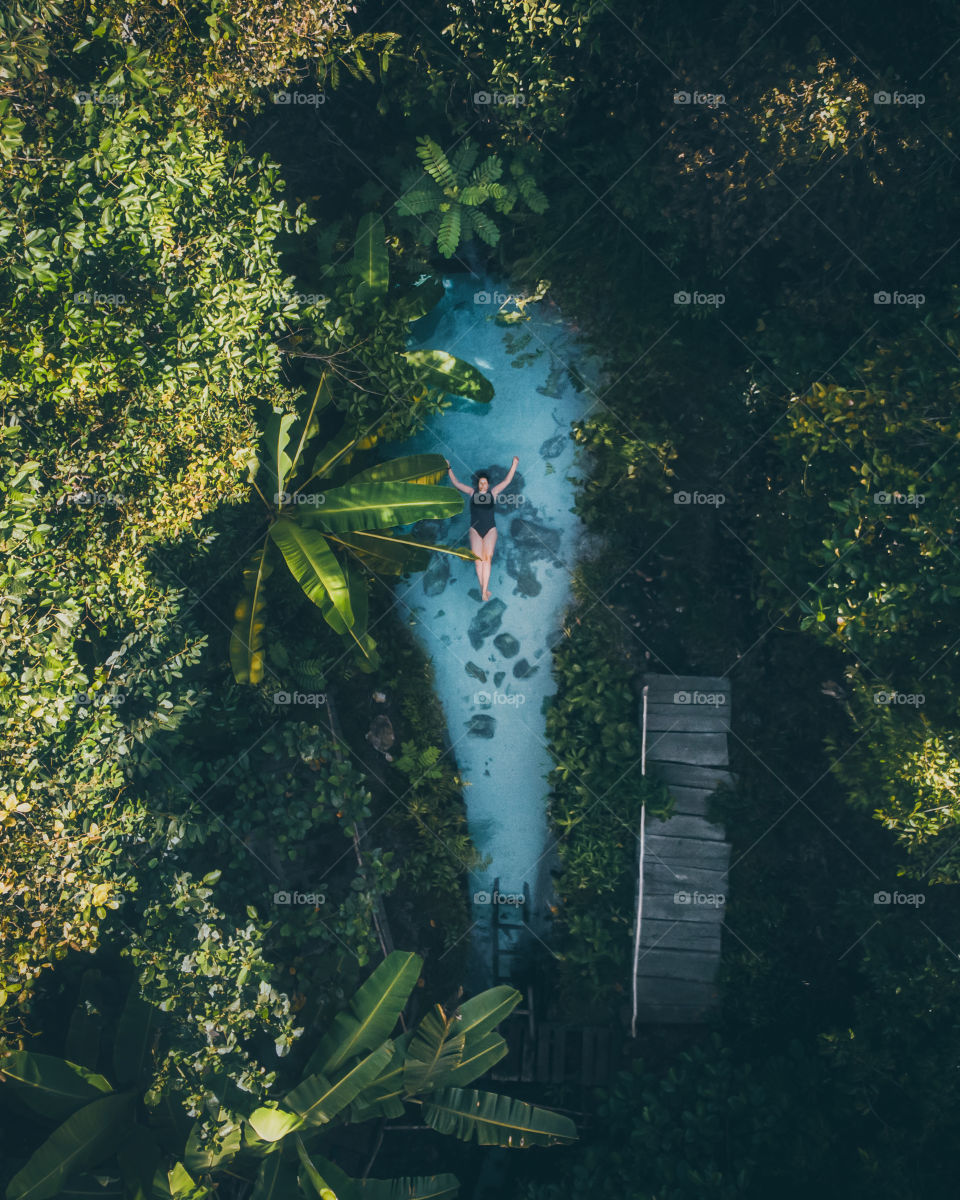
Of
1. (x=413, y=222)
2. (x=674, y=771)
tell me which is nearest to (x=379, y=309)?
(x=413, y=222)

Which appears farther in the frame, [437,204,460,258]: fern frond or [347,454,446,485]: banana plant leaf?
[437,204,460,258]: fern frond

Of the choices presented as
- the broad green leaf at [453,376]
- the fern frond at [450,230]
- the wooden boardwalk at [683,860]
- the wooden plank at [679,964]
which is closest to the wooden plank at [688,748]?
the wooden boardwalk at [683,860]

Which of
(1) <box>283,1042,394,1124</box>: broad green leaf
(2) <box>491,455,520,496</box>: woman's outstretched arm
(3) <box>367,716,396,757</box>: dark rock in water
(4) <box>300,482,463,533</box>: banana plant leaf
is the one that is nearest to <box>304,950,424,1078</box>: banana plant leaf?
(1) <box>283,1042,394,1124</box>: broad green leaf

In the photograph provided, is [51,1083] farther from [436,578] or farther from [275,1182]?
[436,578]

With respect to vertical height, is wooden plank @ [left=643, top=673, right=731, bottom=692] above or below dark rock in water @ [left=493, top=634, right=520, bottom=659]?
below

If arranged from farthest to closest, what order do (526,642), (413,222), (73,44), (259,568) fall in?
(526,642) < (413,222) < (259,568) < (73,44)

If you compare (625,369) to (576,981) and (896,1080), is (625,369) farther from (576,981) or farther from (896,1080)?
(896,1080)

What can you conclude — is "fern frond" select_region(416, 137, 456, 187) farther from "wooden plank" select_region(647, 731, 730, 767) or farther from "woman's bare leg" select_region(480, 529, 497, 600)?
"wooden plank" select_region(647, 731, 730, 767)
